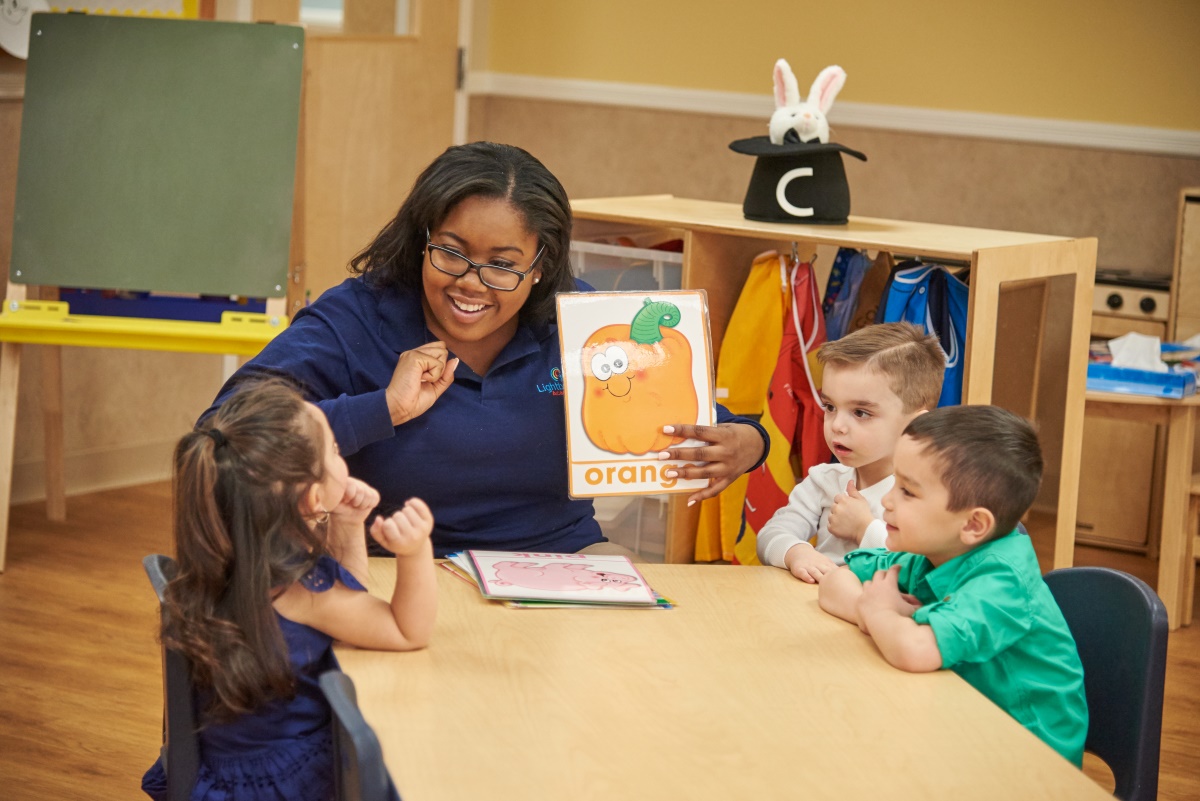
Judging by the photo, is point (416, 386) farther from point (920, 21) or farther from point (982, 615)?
point (920, 21)

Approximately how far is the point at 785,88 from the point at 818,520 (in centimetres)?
146

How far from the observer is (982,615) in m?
1.47

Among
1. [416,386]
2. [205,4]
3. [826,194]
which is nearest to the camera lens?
[416,386]

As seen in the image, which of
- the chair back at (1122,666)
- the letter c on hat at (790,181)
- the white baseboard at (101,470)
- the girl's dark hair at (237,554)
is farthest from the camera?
the white baseboard at (101,470)

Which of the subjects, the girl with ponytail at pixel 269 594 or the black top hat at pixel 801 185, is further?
the black top hat at pixel 801 185

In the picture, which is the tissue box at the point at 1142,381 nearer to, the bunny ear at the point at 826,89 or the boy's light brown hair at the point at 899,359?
the bunny ear at the point at 826,89

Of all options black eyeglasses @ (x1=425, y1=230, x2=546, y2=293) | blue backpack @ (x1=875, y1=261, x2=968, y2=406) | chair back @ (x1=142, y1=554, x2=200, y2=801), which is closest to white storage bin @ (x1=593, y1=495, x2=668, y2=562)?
blue backpack @ (x1=875, y1=261, x2=968, y2=406)

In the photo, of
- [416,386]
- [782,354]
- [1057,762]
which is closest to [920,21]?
[782,354]

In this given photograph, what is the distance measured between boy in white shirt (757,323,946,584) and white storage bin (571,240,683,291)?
1.22 metres

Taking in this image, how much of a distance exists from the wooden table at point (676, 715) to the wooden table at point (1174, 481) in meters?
2.21

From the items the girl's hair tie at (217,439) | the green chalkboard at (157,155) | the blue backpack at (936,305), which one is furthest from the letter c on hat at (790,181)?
the girl's hair tie at (217,439)

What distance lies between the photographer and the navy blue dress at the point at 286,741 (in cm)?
146

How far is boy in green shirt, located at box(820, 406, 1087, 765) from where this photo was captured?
58.2 inches

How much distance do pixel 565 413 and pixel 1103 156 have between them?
3.15m
